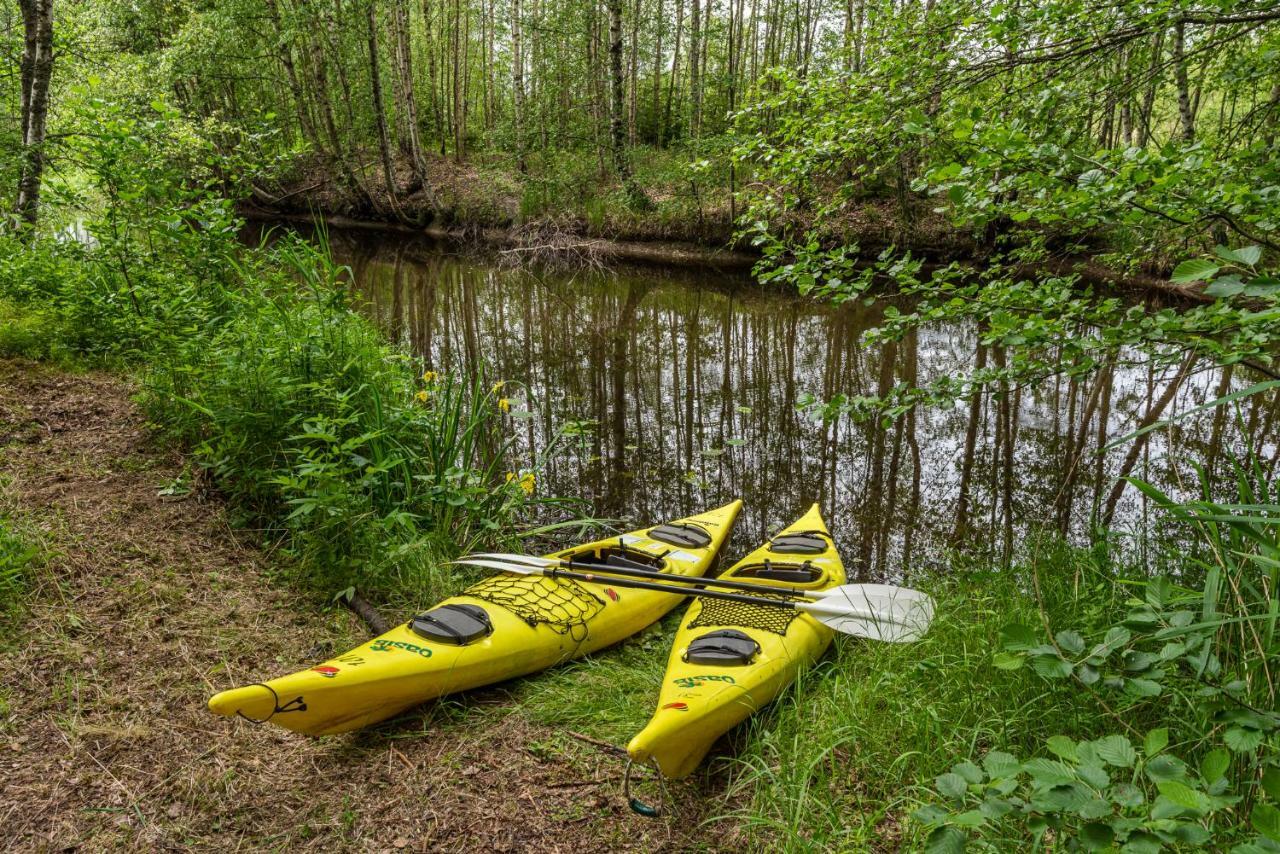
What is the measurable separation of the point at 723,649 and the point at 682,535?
116 centimetres

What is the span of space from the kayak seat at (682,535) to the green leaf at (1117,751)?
2.50 meters

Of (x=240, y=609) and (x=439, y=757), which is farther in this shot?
(x=240, y=609)

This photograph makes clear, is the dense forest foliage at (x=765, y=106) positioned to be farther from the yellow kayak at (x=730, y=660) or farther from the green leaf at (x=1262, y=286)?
the yellow kayak at (x=730, y=660)

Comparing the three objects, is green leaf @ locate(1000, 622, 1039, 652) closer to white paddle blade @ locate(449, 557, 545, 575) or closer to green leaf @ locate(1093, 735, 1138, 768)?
green leaf @ locate(1093, 735, 1138, 768)

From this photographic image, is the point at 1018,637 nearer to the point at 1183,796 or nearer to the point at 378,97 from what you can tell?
the point at 1183,796

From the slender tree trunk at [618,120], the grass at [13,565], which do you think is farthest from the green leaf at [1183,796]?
the slender tree trunk at [618,120]

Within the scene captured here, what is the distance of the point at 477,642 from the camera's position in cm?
248

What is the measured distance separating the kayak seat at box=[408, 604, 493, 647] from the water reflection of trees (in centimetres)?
174

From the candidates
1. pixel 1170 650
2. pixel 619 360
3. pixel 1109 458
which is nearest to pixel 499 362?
pixel 619 360

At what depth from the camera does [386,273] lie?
11.8 metres

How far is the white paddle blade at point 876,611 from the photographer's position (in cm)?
260

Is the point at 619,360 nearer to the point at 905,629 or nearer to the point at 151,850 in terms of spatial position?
the point at 905,629

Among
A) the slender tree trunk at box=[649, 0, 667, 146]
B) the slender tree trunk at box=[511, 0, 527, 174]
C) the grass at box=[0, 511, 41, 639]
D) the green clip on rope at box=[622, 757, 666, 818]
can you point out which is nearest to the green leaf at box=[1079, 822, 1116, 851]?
the green clip on rope at box=[622, 757, 666, 818]

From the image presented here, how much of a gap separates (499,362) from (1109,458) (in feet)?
17.1
